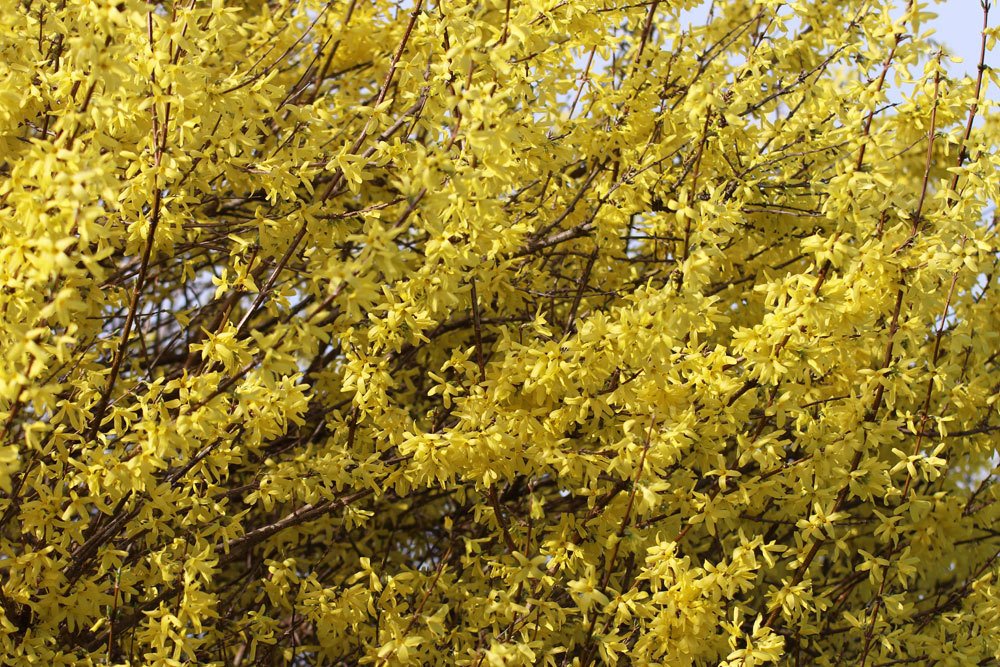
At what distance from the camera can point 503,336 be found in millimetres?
3191

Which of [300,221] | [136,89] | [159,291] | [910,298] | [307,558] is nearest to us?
[136,89]

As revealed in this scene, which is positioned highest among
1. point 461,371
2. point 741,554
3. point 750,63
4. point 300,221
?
point 750,63

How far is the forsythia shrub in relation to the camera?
2.53 meters

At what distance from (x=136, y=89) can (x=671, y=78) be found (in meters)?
1.85

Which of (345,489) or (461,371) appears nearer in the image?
(461,371)

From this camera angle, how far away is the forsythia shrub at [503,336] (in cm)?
253

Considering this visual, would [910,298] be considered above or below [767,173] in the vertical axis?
below

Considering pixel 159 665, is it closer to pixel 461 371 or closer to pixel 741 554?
pixel 461 371

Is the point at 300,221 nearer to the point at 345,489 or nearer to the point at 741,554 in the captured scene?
the point at 345,489

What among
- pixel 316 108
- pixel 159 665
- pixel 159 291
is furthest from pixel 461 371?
pixel 159 291

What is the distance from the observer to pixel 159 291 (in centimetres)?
465

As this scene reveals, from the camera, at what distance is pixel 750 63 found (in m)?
3.25

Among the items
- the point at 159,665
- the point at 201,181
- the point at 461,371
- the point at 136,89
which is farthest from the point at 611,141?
the point at 159,665

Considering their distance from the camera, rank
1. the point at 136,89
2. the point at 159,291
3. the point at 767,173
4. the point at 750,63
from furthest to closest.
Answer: the point at 159,291, the point at 767,173, the point at 750,63, the point at 136,89
